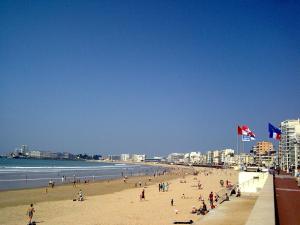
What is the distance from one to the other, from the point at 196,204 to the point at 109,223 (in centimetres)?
1026

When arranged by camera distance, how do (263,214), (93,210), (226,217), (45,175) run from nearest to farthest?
(263,214) < (226,217) < (93,210) < (45,175)

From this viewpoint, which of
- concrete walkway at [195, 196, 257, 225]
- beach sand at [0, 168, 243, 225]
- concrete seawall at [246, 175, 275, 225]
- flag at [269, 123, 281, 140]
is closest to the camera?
concrete seawall at [246, 175, 275, 225]

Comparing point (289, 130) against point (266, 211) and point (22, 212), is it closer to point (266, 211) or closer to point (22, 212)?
point (22, 212)

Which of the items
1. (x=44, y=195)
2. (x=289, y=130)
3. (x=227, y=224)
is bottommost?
(x=44, y=195)

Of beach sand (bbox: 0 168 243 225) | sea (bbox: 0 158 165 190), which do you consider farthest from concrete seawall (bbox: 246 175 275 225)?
sea (bbox: 0 158 165 190)

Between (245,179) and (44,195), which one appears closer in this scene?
(245,179)

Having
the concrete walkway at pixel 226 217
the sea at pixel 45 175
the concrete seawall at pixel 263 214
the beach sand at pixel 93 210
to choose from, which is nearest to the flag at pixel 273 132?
the beach sand at pixel 93 210

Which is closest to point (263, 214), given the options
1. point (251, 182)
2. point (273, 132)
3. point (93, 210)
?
point (251, 182)

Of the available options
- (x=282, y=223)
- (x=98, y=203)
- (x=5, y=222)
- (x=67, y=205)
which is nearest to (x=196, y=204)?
(x=98, y=203)

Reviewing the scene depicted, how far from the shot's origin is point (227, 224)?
37.0 feet

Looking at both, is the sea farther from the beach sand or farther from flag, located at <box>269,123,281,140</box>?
flag, located at <box>269,123,281,140</box>

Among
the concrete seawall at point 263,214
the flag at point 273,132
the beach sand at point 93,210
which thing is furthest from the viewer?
the flag at point 273,132

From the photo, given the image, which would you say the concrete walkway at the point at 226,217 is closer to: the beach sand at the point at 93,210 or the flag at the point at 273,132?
the beach sand at the point at 93,210

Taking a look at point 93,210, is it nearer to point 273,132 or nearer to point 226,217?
point 226,217
